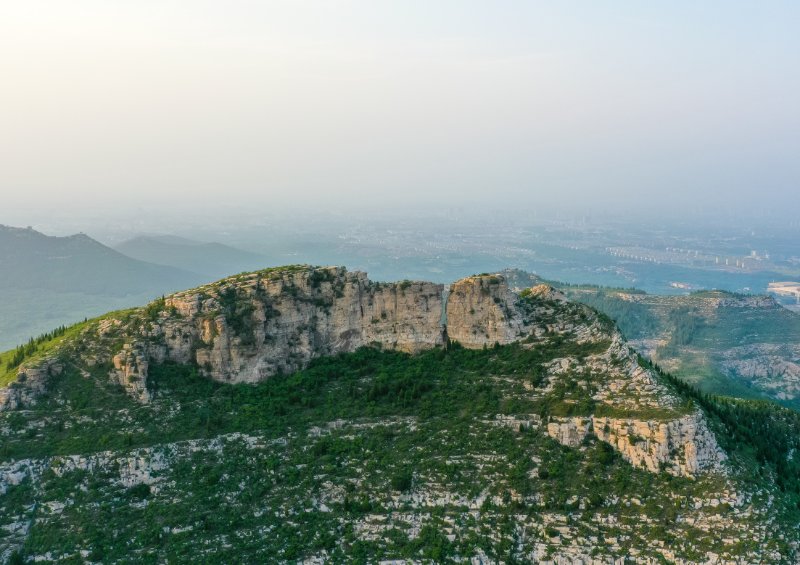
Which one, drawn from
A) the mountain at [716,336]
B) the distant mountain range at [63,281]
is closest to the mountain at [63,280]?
the distant mountain range at [63,281]

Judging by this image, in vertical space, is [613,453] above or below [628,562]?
above

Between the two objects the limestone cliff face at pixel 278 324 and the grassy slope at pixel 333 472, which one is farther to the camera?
the limestone cliff face at pixel 278 324

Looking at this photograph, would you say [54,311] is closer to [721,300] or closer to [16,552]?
[16,552]

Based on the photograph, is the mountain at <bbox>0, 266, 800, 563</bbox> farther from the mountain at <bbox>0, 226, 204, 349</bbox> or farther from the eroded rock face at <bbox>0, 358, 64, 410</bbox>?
the mountain at <bbox>0, 226, 204, 349</bbox>

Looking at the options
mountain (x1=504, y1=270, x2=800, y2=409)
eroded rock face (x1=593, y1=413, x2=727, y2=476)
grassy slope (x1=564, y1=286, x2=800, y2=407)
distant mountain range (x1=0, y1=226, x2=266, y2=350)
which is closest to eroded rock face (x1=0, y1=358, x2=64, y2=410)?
eroded rock face (x1=593, y1=413, x2=727, y2=476)

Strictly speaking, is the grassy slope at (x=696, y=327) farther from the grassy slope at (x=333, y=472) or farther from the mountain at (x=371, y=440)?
the grassy slope at (x=333, y=472)

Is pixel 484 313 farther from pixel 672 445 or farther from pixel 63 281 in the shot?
pixel 63 281

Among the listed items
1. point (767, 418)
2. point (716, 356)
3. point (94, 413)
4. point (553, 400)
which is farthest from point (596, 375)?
point (716, 356)
